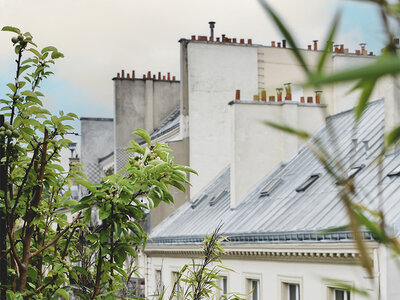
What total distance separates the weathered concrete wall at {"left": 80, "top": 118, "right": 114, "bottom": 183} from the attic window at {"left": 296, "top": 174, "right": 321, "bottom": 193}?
25.2 m

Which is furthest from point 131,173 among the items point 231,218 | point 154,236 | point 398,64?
point 154,236

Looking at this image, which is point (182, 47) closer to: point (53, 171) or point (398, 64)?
point (53, 171)

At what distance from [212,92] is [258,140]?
448 cm

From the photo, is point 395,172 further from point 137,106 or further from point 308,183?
point 137,106

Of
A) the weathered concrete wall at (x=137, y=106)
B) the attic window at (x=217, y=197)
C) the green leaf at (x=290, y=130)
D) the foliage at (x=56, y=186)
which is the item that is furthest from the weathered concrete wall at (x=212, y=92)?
the green leaf at (x=290, y=130)

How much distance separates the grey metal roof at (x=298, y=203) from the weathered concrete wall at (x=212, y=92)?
100 cm

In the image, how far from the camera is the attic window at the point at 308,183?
19.9m

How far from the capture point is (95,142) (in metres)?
45.0

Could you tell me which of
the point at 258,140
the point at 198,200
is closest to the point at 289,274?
the point at 258,140

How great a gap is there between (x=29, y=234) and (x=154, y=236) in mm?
22857

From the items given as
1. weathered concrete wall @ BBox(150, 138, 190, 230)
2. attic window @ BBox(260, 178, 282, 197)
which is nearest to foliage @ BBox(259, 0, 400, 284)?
attic window @ BBox(260, 178, 282, 197)

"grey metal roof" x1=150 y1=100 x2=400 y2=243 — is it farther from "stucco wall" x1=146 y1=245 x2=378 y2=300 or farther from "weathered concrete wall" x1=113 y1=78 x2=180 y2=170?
"weathered concrete wall" x1=113 y1=78 x2=180 y2=170

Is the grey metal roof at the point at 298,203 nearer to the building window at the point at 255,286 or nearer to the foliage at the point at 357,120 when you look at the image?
the building window at the point at 255,286

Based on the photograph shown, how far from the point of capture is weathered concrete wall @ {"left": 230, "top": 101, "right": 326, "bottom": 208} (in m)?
23.7
